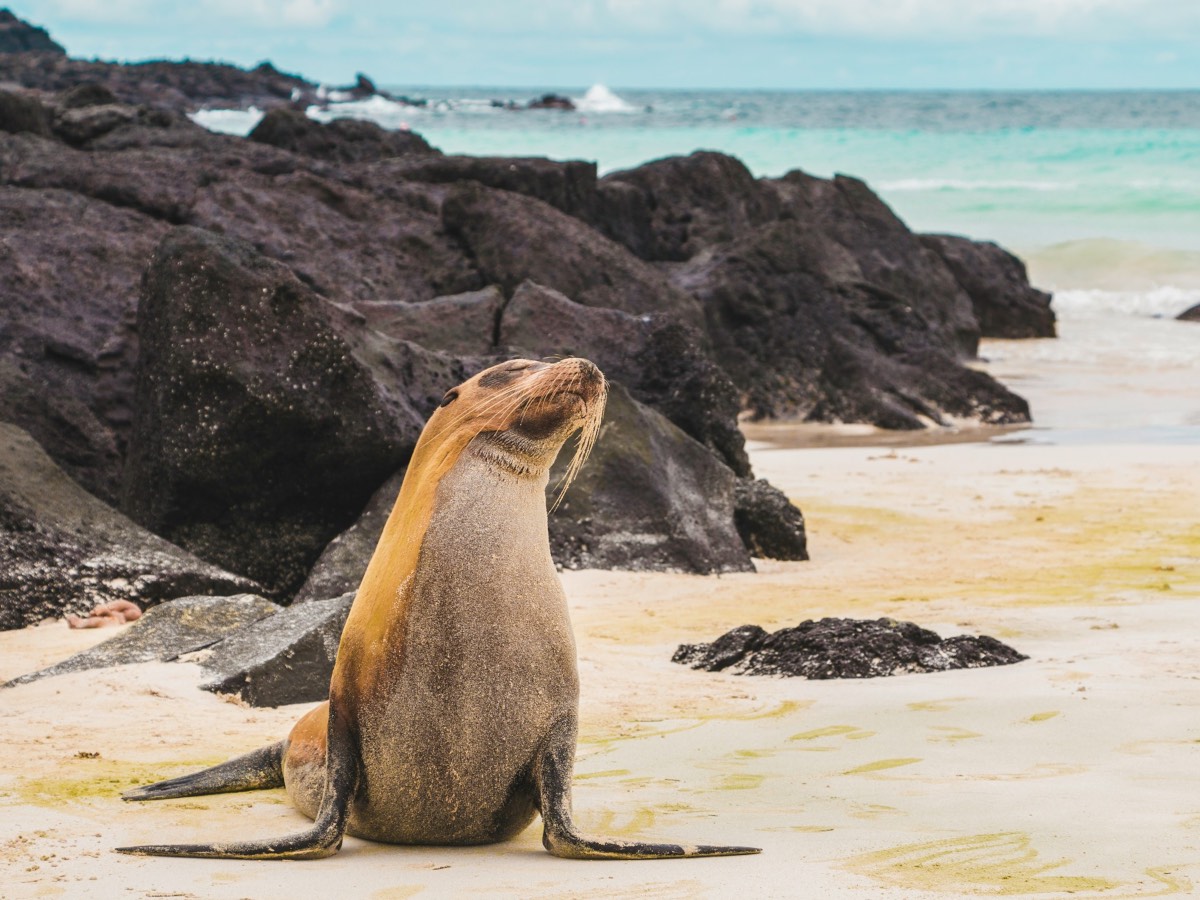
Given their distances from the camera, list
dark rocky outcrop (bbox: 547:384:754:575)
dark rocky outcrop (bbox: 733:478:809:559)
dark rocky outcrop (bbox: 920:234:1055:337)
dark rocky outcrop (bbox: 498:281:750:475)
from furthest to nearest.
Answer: dark rocky outcrop (bbox: 920:234:1055:337)
dark rocky outcrop (bbox: 498:281:750:475)
dark rocky outcrop (bbox: 733:478:809:559)
dark rocky outcrop (bbox: 547:384:754:575)

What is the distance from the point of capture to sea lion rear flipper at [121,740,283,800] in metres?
4.39

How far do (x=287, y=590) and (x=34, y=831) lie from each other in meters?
4.29

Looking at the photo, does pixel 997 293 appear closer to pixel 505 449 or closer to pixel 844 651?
pixel 844 651

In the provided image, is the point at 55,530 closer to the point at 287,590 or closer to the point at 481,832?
the point at 287,590

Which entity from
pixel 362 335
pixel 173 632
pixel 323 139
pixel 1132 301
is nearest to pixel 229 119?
pixel 1132 301

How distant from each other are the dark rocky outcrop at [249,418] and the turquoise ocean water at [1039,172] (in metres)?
8.35

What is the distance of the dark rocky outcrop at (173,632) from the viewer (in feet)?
19.5

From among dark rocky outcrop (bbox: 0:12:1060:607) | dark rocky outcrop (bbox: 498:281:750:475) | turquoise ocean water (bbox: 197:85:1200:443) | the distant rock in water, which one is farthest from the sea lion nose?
turquoise ocean water (bbox: 197:85:1200:443)

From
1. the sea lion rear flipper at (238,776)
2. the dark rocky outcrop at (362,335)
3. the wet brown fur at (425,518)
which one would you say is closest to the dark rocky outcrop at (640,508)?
the dark rocky outcrop at (362,335)

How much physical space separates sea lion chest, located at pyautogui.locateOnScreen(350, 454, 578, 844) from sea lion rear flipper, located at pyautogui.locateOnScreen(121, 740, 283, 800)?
0.60m

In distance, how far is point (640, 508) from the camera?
349 inches

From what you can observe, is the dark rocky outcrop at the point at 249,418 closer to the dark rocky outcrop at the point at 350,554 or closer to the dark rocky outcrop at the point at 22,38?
the dark rocky outcrop at the point at 350,554

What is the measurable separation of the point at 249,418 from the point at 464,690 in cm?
430

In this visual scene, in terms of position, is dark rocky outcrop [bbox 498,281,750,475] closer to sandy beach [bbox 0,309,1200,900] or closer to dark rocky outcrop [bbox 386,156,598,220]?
sandy beach [bbox 0,309,1200,900]
